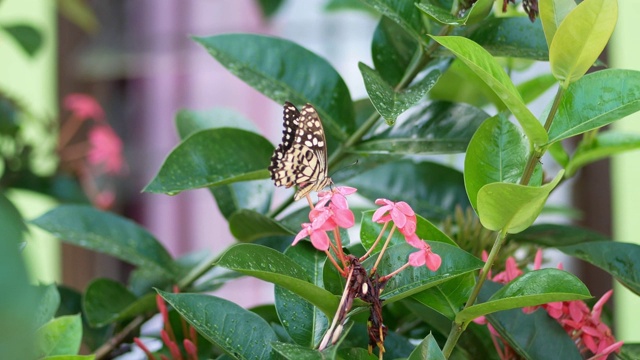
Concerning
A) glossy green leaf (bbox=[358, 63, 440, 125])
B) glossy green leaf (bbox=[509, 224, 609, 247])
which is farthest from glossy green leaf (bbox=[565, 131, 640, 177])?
glossy green leaf (bbox=[358, 63, 440, 125])

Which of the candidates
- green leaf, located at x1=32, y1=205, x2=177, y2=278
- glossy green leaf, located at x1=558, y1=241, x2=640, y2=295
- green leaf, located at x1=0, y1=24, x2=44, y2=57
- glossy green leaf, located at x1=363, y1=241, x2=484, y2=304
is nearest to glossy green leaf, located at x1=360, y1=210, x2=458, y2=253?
glossy green leaf, located at x1=363, y1=241, x2=484, y2=304

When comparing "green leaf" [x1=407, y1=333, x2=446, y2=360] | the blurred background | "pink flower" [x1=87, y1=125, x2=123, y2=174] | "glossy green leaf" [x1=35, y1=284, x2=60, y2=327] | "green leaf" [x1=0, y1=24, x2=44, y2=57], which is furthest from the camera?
the blurred background

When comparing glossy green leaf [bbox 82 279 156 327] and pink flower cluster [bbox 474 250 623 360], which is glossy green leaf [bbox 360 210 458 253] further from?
glossy green leaf [bbox 82 279 156 327]

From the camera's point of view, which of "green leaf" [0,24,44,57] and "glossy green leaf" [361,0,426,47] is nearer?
"glossy green leaf" [361,0,426,47]

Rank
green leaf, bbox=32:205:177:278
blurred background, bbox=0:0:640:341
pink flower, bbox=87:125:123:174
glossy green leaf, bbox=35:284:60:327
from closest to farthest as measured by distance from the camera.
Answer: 1. glossy green leaf, bbox=35:284:60:327
2. green leaf, bbox=32:205:177:278
3. pink flower, bbox=87:125:123:174
4. blurred background, bbox=0:0:640:341

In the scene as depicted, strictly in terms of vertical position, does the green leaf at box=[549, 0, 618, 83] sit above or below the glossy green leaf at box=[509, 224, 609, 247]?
above

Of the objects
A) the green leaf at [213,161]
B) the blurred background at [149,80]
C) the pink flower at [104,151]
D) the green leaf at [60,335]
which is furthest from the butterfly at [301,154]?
the blurred background at [149,80]

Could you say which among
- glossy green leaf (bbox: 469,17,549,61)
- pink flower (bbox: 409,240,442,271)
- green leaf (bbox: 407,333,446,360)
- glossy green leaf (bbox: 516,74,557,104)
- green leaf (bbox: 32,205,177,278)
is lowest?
green leaf (bbox: 32,205,177,278)

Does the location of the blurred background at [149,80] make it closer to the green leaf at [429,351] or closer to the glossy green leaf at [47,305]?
the glossy green leaf at [47,305]
